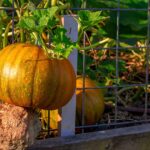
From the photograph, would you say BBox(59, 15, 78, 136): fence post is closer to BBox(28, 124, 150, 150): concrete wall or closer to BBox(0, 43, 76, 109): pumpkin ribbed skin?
BBox(28, 124, 150, 150): concrete wall

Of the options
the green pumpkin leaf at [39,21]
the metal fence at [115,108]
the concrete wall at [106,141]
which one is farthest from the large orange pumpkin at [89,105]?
the green pumpkin leaf at [39,21]

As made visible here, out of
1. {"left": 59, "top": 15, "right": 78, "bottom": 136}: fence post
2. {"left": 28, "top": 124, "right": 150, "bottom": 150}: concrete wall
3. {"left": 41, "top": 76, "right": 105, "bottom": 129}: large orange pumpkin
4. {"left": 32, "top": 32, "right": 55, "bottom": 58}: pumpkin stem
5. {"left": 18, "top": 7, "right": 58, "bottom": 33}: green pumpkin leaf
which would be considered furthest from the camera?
{"left": 41, "top": 76, "right": 105, "bottom": 129}: large orange pumpkin

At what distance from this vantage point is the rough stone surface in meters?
3.10

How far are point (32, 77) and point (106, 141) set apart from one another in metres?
0.69

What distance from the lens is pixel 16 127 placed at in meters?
3.12

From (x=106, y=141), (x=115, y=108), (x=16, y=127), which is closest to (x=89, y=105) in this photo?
(x=115, y=108)

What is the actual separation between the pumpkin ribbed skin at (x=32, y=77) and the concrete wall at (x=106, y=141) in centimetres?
34

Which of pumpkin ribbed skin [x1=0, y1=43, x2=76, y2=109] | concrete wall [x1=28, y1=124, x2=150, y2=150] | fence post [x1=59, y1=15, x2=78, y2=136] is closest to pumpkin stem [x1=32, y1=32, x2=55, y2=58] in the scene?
pumpkin ribbed skin [x1=0, y1=43, x2=76, y2=109]

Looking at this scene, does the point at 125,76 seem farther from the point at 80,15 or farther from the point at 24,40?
the point at 80,15

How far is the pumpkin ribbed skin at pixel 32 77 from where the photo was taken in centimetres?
305

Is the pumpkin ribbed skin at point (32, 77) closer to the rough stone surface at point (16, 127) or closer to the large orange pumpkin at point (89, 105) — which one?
the rough stone surface at point (16, 127)

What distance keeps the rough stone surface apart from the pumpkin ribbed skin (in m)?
0.05

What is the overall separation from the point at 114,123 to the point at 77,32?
0.58 m

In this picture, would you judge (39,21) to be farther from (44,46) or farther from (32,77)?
(32,77)
